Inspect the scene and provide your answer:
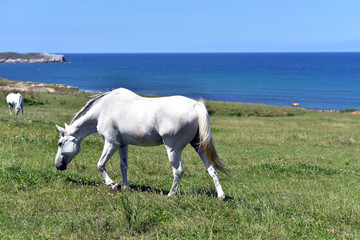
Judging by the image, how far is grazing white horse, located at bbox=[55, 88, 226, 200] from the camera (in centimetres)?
841

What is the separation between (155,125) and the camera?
8516 millimetres

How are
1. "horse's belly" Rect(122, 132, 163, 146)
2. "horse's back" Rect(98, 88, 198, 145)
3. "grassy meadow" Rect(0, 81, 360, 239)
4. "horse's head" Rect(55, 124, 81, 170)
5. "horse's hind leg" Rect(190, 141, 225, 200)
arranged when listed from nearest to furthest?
"grassy meadow" Rect(0, 81, 360, 239), "horse's back" Rect(98, 88, 198, 145), "horse's hind leg" Rect(190, 141, 225, 200), "horse's belly" Rect(122, 132, 163, 146), "horse's head" Rect(55, 124, 81, 170)

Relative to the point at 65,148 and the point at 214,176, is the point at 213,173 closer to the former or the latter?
the point at 214,176

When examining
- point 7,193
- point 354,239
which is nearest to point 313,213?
point 354,239

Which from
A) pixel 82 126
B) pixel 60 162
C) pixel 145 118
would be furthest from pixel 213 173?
pixel 60 162

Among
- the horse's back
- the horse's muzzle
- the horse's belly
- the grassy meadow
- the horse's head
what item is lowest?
the grassy meadow

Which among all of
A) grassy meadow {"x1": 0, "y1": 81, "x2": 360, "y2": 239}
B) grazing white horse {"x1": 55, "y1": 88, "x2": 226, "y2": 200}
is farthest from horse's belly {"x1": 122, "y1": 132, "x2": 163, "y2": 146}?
grassy meadow {"x1": 0, "y1": 81, "x2": 360, "y2": 239}

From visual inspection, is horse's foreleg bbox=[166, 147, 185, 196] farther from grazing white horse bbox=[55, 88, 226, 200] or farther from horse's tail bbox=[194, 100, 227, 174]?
horse's tail bbox=[194, 100, 227, 174]

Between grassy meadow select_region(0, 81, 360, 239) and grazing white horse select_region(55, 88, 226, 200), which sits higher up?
grazing white horse select_region(55, 88, 226, 200)

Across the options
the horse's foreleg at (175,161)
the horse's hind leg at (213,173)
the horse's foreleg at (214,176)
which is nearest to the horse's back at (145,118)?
the horse's foreleg at (175,161)

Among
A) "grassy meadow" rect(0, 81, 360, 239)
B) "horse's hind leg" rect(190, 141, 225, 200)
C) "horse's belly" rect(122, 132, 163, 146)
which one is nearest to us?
"grassy meadow" rect(0, 81, 360, 239)

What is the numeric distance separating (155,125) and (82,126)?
2.15 meters

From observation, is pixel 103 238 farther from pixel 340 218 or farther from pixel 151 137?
pixel 340 218

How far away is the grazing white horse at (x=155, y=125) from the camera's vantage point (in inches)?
331
